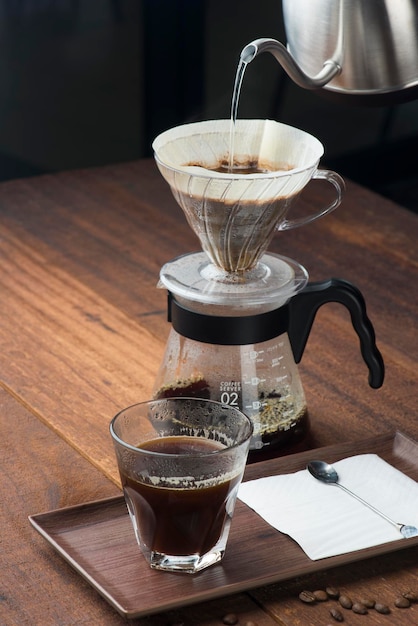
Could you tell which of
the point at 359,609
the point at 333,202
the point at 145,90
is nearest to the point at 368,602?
the point at 359,609

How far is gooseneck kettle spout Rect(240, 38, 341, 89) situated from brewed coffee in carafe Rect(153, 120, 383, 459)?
0.05m

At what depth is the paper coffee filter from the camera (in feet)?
3.32

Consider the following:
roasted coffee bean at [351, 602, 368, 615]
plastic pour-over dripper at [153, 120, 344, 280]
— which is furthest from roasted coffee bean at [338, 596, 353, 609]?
plastic pour-over dripper at [153, 120, 344, 280]

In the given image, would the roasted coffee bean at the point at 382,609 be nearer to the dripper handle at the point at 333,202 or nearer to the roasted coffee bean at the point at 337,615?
the roasted coffee bean at the point at 337,615

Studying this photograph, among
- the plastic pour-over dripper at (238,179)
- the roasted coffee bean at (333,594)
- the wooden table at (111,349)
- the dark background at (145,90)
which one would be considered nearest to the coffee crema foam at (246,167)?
the plastic pour-over dripper at (238,179)

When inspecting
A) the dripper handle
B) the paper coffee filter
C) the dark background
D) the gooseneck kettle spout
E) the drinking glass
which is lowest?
the dark background

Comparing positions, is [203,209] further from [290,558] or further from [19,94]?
[19,94]

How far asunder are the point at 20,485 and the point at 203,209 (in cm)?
33

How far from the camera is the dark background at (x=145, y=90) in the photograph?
2414mm

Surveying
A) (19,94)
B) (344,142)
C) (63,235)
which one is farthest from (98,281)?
(344,142)

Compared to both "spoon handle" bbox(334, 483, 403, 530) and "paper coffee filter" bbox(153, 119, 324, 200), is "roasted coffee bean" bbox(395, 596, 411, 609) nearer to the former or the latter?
"spoon handle" bbox(334, 483, 403, 530)

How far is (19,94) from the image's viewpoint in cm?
241

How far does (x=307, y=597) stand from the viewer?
0.87 meters

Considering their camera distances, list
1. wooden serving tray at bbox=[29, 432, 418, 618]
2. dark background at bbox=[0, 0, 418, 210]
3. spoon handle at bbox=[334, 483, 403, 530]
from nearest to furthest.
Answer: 1. wooden serving tray at bbox=[29, 432, 418, 618]
2. spoon handle at bbox=[334, 483, 403, 530]
3. dark background at bbox=[0, 0, 418, 210]
